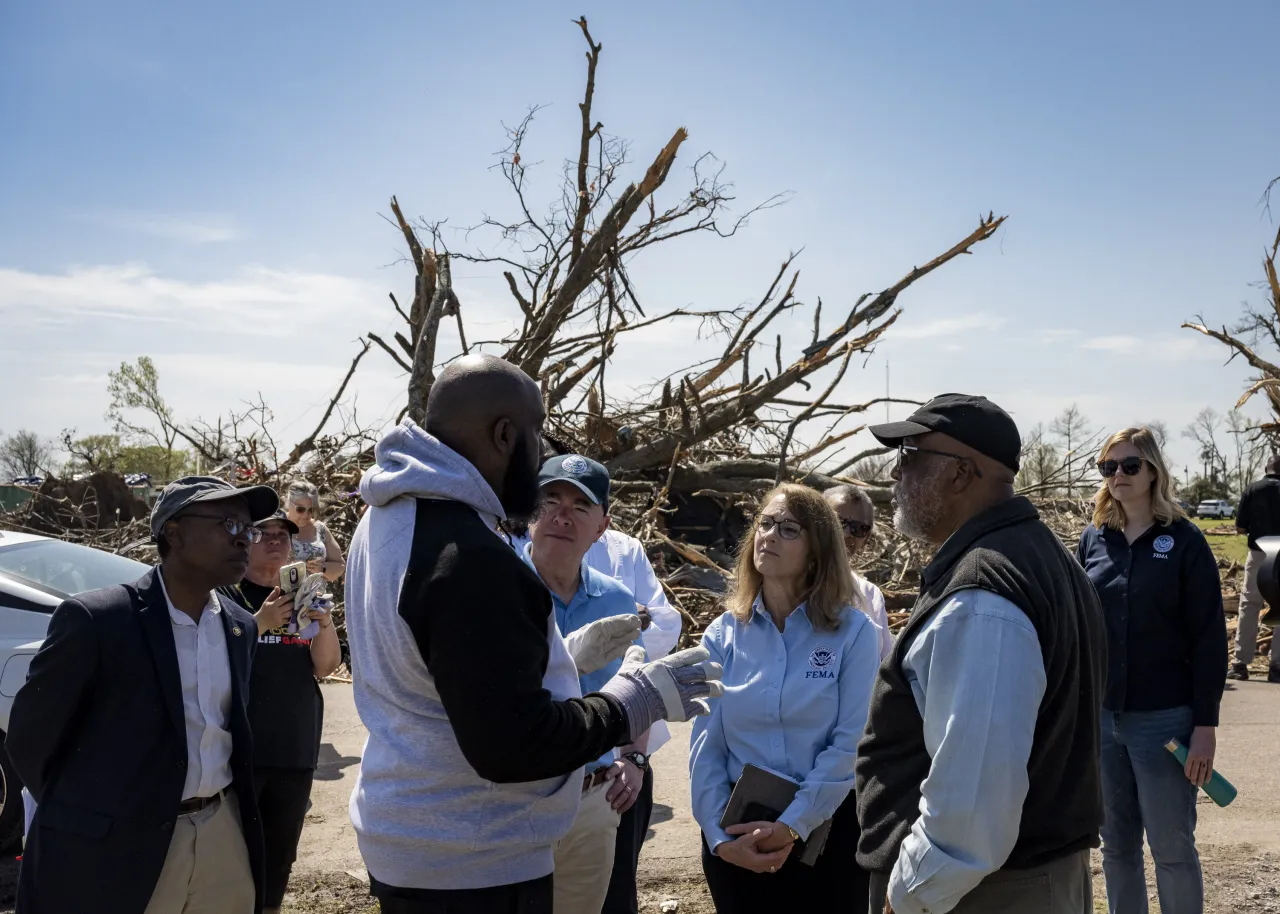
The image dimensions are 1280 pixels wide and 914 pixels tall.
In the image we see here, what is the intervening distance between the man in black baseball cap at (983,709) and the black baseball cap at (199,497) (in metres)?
2.00

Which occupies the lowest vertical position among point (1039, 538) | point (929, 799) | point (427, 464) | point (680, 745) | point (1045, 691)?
point (680, 745)

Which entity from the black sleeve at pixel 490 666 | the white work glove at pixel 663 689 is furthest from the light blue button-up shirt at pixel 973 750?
the black sleeve at pixel 490 666

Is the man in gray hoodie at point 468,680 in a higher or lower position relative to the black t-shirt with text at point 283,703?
higher

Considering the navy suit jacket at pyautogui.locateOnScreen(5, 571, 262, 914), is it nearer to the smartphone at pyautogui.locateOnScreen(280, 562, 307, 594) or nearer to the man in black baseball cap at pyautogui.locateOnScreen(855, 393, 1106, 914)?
the smartphone at pyautogui.locateOnScreen(280, 562, 307, 594)

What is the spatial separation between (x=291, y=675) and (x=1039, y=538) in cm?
286

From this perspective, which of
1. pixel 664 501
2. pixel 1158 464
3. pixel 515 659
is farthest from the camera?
pixel 664 501

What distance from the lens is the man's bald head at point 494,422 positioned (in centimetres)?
228

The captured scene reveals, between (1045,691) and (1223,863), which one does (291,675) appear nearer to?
(1045,691)

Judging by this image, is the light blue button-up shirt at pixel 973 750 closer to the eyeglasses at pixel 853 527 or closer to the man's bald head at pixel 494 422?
the man's bald head at pixel 494 422

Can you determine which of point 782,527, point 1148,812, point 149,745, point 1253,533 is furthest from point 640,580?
point 1253,533

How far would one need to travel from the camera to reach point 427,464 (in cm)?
221

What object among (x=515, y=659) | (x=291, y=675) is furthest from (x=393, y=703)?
(x=291, y=675)

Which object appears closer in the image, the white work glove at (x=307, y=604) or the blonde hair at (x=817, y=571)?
the blonde hair at (x=817, y=571)

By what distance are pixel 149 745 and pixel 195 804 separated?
249mm
